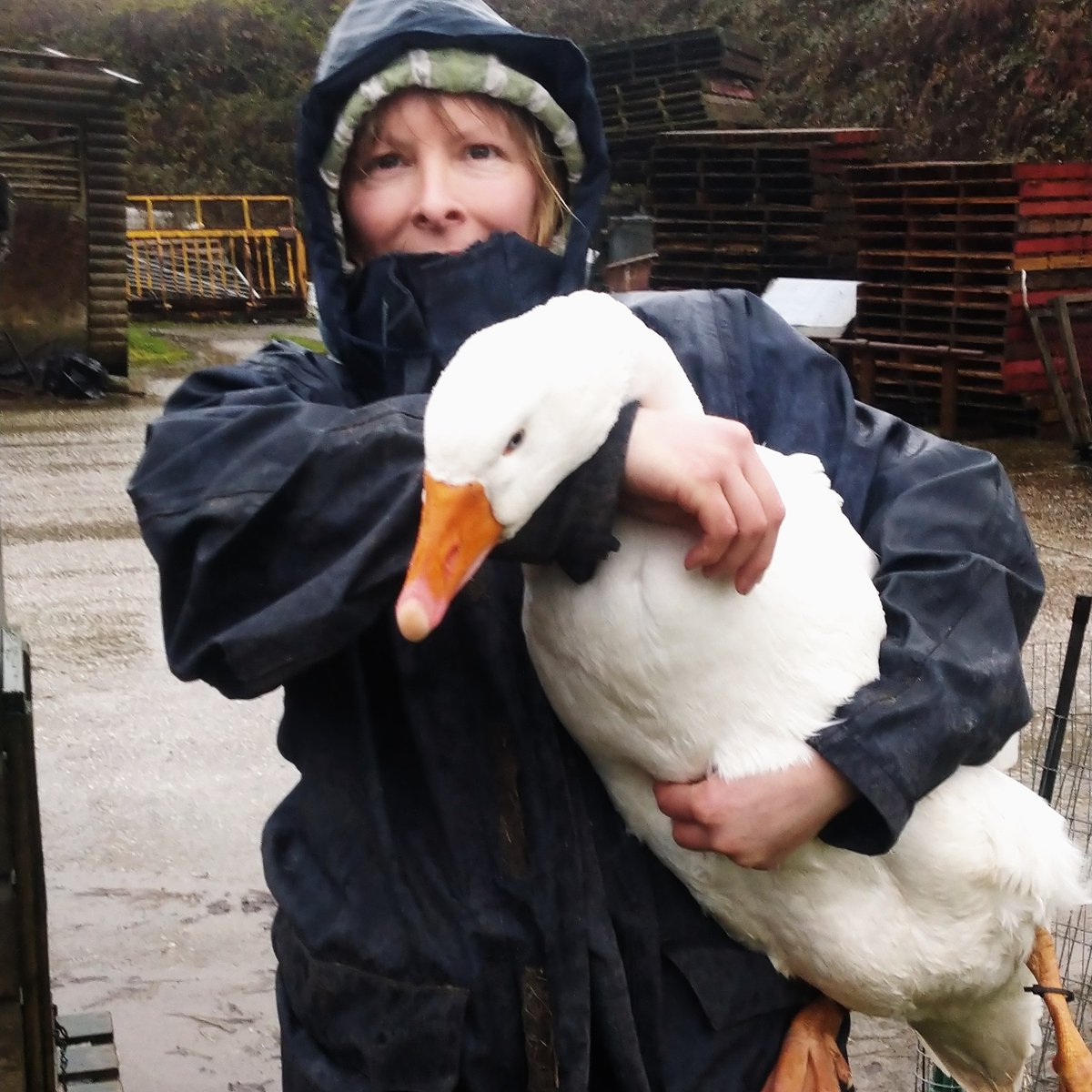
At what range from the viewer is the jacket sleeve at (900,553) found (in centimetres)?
155

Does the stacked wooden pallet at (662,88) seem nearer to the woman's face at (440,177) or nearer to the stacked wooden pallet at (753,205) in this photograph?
the stacked wooden pallet at (753,205)

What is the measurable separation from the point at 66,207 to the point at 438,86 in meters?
12.7

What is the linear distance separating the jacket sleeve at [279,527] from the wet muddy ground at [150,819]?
76.2 inches

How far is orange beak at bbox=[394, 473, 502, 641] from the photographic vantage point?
133cm

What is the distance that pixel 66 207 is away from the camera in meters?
13.3

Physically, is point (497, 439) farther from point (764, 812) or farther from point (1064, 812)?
point (1064, 812)

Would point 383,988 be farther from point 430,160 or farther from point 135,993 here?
point 135,993

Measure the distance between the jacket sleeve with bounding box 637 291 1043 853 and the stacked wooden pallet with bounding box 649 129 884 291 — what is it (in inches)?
452

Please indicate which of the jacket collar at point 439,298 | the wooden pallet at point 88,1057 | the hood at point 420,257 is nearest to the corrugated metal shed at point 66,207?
the wooden pallet at point 88,1057

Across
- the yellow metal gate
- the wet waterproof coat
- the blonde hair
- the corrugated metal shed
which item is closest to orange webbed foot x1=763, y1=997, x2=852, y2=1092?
the wet waterproof coat

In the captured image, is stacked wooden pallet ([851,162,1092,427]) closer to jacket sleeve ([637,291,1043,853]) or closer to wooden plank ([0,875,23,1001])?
jacket sleeve ([637,291,1043,853])

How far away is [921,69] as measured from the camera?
18734mm

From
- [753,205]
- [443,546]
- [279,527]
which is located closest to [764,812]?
[443,546]

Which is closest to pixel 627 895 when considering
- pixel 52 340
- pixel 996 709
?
pixel 996 709
